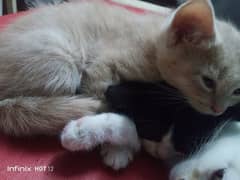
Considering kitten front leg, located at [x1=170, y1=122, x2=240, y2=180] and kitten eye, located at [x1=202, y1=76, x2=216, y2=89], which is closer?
kitten front leg, located at [x1=170, y1=122, x2=240, y2=180]

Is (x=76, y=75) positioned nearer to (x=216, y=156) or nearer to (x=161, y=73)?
(x=161, y=73)

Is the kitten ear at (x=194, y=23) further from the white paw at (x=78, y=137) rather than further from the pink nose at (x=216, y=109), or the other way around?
the white paw at (x=78, y=137)

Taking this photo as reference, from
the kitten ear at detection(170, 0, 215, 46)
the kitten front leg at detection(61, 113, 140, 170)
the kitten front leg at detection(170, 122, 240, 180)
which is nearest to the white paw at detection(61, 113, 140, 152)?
the kitten front leg at detection(61, 113, 140, 170)

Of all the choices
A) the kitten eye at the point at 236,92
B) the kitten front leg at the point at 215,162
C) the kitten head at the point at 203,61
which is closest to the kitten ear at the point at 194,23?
the kitten head at the point at 203,61

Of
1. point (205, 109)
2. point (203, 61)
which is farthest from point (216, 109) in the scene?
point (203, 61)

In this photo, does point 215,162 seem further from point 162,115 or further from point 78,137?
point 78,137

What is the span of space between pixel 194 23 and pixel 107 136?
0.38 m

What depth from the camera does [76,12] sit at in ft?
4.15

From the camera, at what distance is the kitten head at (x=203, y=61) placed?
0.96 meters

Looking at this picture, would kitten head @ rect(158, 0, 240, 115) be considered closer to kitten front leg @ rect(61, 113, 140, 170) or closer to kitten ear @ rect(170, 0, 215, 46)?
kitten ear @ rect(170, 0, 215, 46)

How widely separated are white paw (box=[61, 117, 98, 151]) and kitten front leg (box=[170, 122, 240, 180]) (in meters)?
0.23

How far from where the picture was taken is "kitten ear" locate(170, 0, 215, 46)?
0.94 metres

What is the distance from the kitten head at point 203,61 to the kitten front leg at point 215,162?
0.08m

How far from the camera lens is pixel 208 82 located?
3.23 ft
